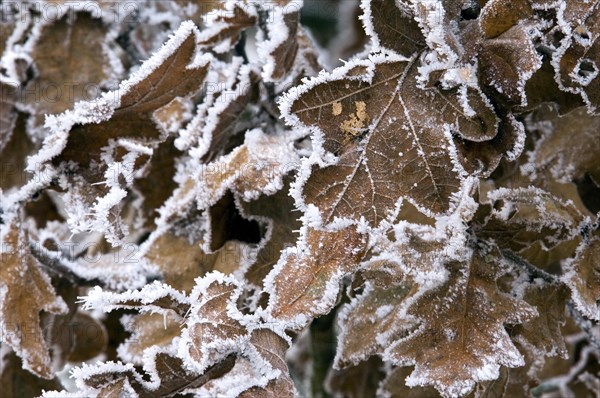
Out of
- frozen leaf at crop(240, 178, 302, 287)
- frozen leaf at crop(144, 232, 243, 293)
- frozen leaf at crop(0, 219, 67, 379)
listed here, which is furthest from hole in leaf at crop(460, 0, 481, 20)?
frozen leaf at crop(0, 219, 67, 379)

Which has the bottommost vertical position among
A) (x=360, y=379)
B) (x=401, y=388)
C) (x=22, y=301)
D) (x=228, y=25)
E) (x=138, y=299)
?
(x=360, y=379)

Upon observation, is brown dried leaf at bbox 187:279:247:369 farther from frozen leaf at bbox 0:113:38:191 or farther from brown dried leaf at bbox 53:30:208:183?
frozen leaf at bbox 0:113:38:191

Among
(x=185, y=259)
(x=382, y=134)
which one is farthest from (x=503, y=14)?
(x=185, y=259)

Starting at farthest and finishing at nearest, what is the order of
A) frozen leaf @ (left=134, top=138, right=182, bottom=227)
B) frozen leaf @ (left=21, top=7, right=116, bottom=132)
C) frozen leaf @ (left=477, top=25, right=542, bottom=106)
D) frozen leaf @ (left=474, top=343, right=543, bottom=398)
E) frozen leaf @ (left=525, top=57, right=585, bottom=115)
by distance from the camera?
1. frozen leaf @ (left=21, top=7, right=116, bottom=132)
2. frozen leaf @ (left=134, top=138, right=182, bottom=227)
3. frozen leaf @ (left=474, top=343, right=543, bottom=398)
4. frozen leaf @ (left=525, top=57, right=585, bottom=115)
5. frozen leaf @ (left=477, top=25, right=542, bottom=106)

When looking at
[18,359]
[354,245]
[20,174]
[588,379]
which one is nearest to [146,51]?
[20,174]

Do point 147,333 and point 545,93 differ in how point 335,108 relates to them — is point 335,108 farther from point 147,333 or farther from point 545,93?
point 147,333

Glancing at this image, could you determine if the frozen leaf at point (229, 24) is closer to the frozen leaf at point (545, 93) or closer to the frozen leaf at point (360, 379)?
the frozen leaf at point (545, 93)

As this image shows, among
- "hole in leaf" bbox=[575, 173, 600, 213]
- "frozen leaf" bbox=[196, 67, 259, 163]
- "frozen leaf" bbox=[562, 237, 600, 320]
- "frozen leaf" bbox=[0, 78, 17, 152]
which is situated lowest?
"frozen leaf" bbox=[562, 237, 600, 320]
